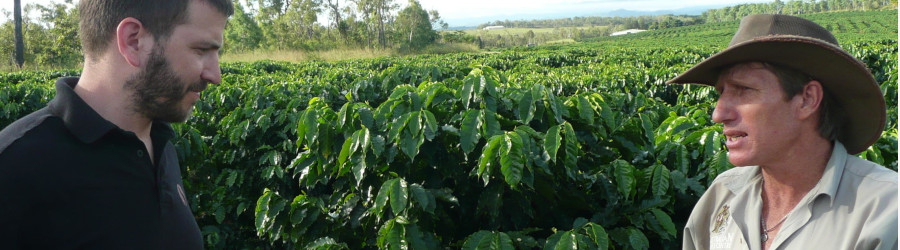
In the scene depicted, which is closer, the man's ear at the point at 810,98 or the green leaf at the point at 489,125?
the man's ear at the point at 810,98

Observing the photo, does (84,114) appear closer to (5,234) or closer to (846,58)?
(5,234)

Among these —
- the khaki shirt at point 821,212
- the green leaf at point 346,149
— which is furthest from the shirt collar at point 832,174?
the green leaf at point 346,149

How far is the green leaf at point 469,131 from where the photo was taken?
2.59 meters

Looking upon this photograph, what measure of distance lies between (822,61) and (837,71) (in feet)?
0.16

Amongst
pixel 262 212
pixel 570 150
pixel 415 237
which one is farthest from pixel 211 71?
pixel 262 212

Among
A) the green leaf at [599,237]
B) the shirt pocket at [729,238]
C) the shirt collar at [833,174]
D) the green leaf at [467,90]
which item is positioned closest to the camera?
the shirt collar at [833,174]

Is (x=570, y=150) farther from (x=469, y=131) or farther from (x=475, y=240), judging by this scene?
(x=475, y=240)

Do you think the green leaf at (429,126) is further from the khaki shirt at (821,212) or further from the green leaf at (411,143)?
the khaki shirt at (821,212)

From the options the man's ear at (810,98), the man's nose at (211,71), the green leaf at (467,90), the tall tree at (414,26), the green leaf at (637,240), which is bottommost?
the tall tree at (414,26)

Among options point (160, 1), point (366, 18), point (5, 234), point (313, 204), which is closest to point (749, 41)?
point (160, 1)

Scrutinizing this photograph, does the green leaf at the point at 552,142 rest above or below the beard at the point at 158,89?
below

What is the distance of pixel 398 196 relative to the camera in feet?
8.21

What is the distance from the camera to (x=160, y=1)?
67.3 inches

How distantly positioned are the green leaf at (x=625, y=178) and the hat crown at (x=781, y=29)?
2.59 ft
